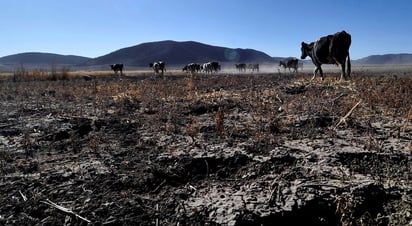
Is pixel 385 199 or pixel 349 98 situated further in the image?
pixel 349 98

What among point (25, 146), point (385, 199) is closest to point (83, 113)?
point (25, 146)

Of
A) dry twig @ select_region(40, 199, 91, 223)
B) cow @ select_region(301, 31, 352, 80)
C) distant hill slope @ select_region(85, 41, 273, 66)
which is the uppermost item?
distant hill slope @ select_region(85, 41, 273, 66)

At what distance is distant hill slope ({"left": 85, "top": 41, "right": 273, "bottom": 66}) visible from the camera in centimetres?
13650

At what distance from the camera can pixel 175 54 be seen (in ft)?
461

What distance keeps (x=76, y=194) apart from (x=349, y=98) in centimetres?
605

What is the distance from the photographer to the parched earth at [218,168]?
9.92 ft

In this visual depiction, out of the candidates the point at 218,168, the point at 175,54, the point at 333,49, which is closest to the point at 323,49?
the point at 333,49

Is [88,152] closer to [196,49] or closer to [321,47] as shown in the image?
[321,47]

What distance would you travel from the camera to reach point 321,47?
11.7m

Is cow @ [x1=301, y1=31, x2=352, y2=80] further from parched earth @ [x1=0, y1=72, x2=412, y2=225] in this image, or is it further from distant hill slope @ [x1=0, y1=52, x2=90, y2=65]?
distant hill slope @ [x1=0, y1=52, x2=90, y2=65]

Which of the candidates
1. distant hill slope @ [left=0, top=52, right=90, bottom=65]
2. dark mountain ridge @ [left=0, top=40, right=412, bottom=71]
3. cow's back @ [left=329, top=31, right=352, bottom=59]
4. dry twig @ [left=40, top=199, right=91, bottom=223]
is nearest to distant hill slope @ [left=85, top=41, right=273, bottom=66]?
dark mountain ridge @ [left=0, top=40, right=412, bottom=71]

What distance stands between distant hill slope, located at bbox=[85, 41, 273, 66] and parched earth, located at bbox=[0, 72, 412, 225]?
124928mm

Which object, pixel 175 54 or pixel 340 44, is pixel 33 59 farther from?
pixel 340 44

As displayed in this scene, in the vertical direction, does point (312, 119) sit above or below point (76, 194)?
above
